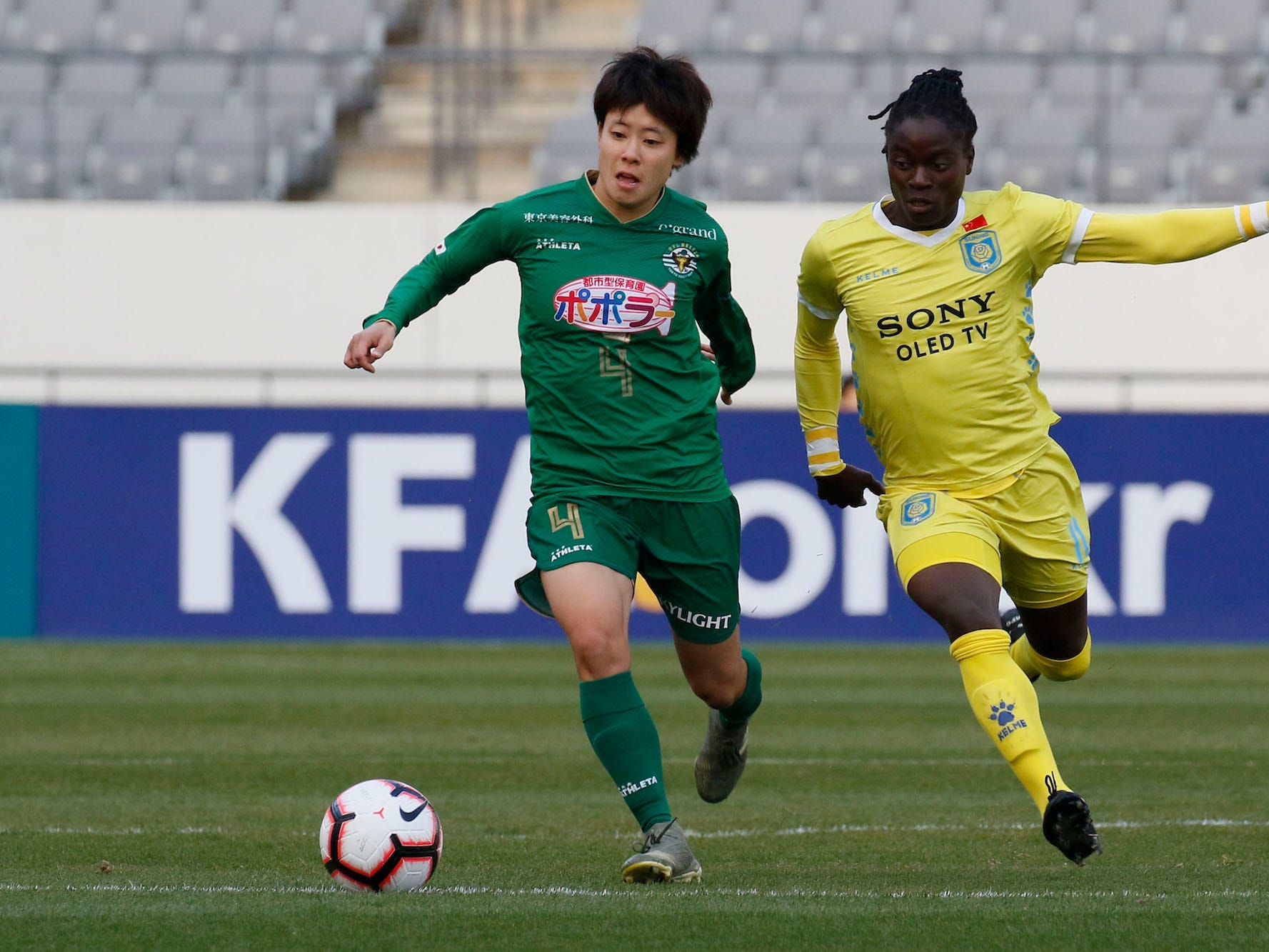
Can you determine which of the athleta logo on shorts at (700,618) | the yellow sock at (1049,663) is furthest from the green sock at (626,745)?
the yellow sock at (1049,663)

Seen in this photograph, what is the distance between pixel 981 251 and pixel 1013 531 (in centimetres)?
82

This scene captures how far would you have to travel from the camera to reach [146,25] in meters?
20.6

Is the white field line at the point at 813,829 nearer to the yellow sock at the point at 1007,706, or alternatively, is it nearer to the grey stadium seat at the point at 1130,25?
the yellow sock at the point at 1007,706

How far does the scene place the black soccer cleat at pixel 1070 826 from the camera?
5.19 m

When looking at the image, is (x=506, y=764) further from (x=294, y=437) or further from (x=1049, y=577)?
(x=294, y=437)

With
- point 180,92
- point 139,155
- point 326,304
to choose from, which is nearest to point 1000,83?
point 326,304

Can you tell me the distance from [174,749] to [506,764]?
1.64 meters

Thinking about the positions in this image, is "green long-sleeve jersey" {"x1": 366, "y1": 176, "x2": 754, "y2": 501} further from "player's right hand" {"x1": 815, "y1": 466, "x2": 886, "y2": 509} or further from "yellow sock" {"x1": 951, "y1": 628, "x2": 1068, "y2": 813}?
"yellow sock" {"x1": 951, "y1": 628, "x2": 1068, "y2": 813}

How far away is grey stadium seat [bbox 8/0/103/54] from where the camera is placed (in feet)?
67.4

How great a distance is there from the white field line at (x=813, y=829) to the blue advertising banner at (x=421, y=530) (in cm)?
821

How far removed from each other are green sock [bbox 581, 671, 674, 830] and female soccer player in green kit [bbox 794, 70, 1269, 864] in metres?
0.88

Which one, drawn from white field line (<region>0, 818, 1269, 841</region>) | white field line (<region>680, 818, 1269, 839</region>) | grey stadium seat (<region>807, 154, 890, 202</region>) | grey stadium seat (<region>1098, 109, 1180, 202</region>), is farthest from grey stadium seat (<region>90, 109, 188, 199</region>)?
white field line (<region>680, 818, 1269, 839</region>)

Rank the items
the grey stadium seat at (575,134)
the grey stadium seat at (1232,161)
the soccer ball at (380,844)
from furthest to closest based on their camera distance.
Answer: the grey stadium seat at (575,134) → the grey stadium seat at (1232,161) → the soccer ball at (380,844)

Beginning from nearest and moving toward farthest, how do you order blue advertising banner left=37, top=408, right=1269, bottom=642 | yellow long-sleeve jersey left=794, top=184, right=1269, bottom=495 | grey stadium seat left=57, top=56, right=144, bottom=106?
yellow long-sleeve jersey left=794, top=184, right=1269, bottom=495
blue advertising banner left=37, top=408, right=1269, bottom=642
grey stadium seat left=57, top=56, right=144, bottom=106
